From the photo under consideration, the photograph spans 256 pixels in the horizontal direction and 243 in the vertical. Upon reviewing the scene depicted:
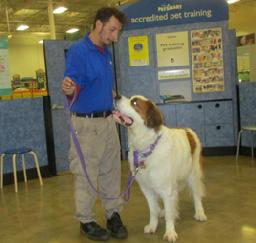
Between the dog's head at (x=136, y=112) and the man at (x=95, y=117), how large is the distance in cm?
18

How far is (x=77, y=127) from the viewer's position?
9.55ft

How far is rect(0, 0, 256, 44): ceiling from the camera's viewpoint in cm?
1209

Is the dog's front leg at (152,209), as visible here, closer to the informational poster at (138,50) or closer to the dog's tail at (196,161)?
the dog's tail at (196,161)

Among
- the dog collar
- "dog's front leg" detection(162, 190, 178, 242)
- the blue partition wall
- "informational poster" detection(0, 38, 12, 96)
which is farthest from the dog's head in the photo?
the blue partition wall

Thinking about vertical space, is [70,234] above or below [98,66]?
below

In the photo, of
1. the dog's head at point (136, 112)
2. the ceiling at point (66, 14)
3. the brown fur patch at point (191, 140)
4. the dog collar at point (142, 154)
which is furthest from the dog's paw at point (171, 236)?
the ceiling at point (66, 14)

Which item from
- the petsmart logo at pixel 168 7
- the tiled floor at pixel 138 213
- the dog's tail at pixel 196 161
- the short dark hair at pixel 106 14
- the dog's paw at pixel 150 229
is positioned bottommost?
the tiled floor at pixel 138 213

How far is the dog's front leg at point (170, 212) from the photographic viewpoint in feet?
9.65

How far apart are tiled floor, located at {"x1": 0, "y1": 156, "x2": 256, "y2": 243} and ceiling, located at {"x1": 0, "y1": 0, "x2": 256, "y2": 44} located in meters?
7.78

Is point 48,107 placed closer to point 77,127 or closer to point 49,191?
point 49,191

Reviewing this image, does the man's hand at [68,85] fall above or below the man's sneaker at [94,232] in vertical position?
above

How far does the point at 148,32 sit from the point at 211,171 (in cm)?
239

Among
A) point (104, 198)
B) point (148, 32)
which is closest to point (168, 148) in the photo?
point (104, 198)

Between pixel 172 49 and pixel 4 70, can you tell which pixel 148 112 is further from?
pixel 172 49
